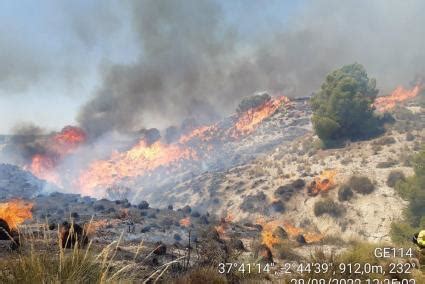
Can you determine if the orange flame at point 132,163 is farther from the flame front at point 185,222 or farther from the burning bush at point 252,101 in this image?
the flame front at point 185,222

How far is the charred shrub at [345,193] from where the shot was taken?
3509cm

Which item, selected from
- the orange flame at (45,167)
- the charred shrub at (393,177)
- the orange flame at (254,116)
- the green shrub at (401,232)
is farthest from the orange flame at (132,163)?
the green shrub at (401,232)

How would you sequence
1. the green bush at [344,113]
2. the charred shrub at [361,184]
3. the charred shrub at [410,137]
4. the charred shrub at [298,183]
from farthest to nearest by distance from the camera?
the green bush at [344,113] → the charred shrub at [410,137] → the charred shrub at [298,183] → the charred shrub at [361,184]

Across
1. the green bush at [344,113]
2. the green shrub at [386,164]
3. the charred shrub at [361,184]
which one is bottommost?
the charred shrub at [361,184]

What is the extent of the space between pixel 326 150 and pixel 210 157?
1125 inches

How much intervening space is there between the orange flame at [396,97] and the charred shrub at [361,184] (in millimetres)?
33174

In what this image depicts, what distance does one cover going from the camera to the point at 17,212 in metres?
29.2

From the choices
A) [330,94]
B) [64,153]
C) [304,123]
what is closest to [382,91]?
[304,123]

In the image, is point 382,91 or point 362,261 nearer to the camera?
point 362,261

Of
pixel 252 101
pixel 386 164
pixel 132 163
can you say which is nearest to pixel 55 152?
pixel 132 163

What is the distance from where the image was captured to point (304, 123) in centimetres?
7194

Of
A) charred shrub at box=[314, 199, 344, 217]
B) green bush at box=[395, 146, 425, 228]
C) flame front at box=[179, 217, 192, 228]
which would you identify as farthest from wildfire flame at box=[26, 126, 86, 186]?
green bush at box=[395, 146, 425, 228]

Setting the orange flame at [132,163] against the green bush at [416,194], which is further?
the orange flame at [132,163]

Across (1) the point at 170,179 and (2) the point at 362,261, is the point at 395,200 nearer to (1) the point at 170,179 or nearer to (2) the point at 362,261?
(2) the point at 362,261
